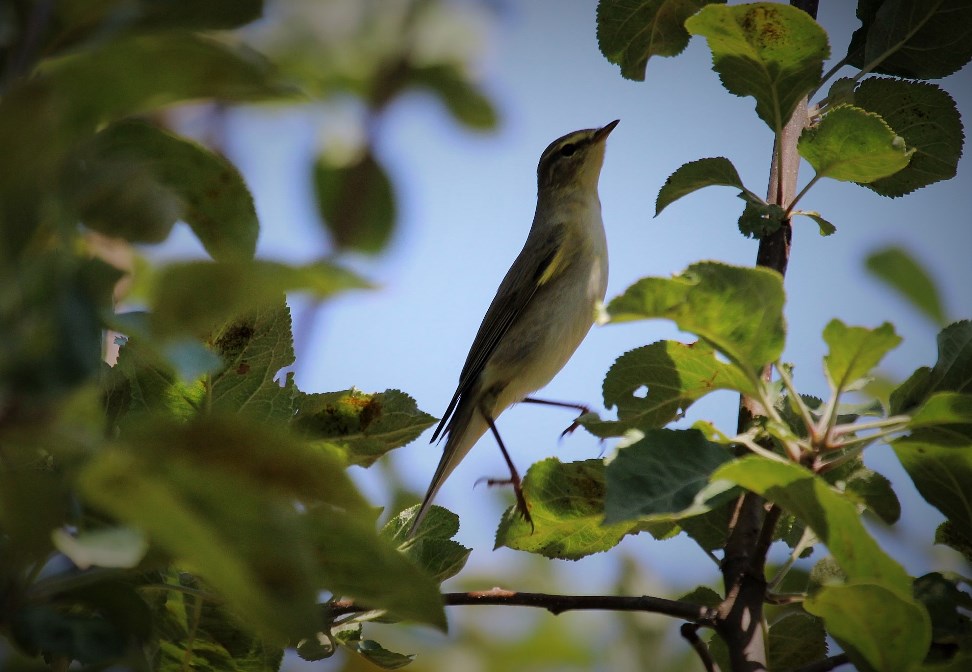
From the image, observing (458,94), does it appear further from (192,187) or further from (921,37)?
(192,187)

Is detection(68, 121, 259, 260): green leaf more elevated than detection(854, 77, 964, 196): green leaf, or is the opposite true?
detection(854, 77, 964, 196): green leaf

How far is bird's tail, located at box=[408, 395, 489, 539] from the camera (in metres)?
3.56

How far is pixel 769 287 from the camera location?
4.93ft

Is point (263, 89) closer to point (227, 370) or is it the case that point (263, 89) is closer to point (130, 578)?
point (130, 578)

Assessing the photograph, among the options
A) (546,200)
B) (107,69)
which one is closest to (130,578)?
(107,69)

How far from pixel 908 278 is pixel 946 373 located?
0.28m

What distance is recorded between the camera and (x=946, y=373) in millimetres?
1740

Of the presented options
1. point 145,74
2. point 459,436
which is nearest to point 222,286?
point 145,74

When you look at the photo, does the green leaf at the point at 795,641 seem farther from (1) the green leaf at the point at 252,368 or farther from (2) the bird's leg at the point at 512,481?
(1) the green leaf at the point at 252,368

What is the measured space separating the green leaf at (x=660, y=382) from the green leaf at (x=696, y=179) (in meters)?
0.43

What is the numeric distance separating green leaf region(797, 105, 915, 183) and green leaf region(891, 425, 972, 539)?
2.07 ft

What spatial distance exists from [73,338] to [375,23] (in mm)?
2497

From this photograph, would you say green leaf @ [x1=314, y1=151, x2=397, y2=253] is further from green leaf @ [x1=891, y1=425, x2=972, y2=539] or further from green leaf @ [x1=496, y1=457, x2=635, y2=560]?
green leaf @ [x1=891, y1=425, x2=972, y2=539]

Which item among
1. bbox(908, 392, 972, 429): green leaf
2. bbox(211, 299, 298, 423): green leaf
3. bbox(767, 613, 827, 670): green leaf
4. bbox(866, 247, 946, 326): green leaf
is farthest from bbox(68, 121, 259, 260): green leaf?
bbox(767, 613, 827, 670): green leaf
